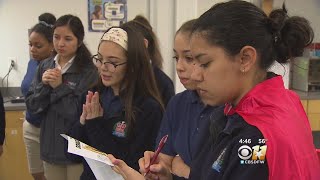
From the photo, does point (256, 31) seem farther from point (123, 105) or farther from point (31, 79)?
point (31, 79)

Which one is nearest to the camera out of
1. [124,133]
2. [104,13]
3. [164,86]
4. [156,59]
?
[124,133]

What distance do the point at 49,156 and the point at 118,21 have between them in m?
1.99

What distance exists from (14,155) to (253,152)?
10.4 feet

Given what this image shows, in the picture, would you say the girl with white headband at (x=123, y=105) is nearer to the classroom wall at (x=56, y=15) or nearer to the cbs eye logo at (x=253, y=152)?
the cbs eye logo at (x=253, y=152)

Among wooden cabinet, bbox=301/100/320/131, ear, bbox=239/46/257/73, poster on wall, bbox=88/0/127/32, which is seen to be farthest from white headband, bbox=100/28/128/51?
wooden cabinet, bbox=301/100/320/131

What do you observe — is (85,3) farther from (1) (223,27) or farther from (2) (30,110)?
(1) (223,27)

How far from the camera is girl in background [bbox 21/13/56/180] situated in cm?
261

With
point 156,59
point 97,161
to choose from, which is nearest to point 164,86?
point 156,59

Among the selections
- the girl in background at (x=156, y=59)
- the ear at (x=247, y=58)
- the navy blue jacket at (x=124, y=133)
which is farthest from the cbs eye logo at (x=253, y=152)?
the girl in background at (x=156, y=59)

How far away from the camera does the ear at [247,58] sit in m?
0.88

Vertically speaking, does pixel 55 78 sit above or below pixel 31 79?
above

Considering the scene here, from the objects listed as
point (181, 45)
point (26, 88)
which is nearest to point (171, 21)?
point (26, 88)

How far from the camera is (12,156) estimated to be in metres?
3.48

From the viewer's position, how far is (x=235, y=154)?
0.81 m
